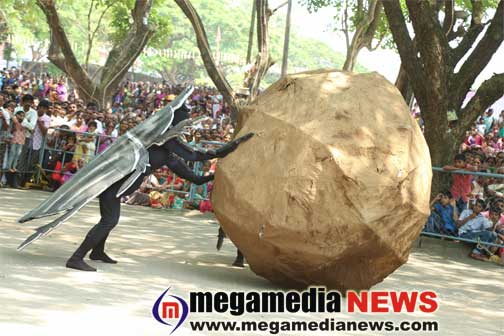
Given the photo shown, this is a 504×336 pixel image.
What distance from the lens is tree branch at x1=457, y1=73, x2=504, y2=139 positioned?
588 inches

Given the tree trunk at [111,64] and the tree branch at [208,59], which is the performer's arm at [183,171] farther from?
the tree trunk at [111,64]

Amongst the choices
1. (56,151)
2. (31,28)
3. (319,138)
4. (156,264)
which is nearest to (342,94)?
(319,138)

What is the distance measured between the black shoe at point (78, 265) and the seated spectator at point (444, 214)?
21.0 ft

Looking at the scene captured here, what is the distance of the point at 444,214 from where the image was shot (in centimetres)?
1378

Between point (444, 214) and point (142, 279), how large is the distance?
20.7 ft

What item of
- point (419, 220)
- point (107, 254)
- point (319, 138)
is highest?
point (319, 138)

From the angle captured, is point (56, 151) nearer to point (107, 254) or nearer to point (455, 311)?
point (107, 254)

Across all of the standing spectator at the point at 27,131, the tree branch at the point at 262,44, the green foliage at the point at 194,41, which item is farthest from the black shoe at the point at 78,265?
the green foliage at the point at 194,41

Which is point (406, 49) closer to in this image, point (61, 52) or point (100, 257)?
point (100, 257)

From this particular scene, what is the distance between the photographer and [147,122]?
9.36 metres

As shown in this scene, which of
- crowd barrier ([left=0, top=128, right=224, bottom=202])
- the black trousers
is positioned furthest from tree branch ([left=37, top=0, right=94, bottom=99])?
the black trousers

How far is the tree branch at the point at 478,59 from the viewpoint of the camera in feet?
49.4

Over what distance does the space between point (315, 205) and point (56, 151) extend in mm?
10297

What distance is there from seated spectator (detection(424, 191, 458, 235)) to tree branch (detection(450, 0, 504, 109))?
2.14 metres
